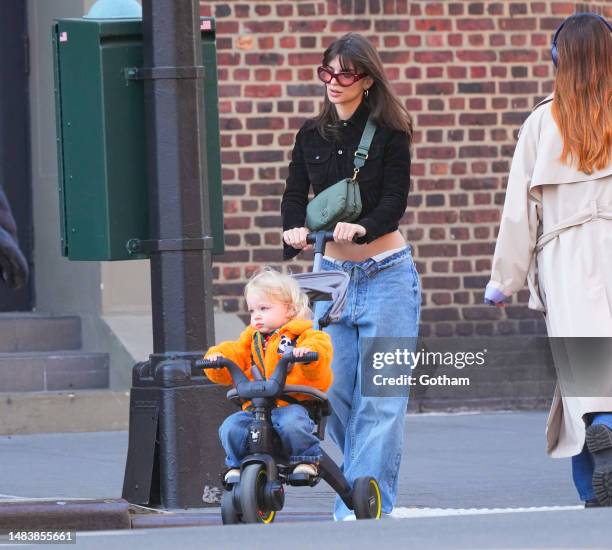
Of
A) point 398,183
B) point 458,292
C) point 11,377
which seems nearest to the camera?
point 398,183

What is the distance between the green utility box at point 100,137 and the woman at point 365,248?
96 centimetres

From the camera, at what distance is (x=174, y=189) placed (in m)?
7.43

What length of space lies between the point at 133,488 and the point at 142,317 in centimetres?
431

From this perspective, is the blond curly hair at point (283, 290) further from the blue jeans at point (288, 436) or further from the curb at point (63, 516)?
the curb at point (63, 516)

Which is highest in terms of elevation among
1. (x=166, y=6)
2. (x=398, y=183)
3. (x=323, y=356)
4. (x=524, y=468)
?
(x=166, y=6)

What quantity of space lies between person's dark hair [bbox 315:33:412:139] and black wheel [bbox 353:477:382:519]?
52.9 inches

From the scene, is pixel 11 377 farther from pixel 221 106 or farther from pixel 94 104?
pixel 94 104

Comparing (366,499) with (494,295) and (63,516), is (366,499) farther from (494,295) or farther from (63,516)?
(63,516)

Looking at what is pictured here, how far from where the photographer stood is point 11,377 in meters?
11.2

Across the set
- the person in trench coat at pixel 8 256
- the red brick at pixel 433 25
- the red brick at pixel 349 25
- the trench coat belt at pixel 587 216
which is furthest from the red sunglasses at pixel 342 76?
the red brick at pixel 433 25

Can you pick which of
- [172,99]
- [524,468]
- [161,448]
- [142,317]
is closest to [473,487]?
[524,468]

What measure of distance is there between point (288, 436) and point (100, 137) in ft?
6.55

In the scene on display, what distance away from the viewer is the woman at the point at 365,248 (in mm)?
6633

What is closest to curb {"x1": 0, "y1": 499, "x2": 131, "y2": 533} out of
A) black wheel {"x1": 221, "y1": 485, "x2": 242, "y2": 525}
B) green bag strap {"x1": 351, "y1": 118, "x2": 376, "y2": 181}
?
black wheel {"x1": 221, "y1": 485, "x2": 242, "y2": 525}
